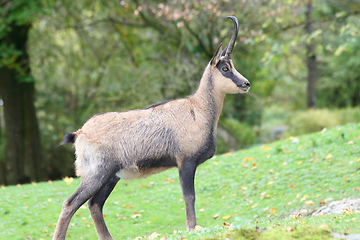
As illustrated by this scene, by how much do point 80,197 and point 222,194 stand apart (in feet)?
16.0

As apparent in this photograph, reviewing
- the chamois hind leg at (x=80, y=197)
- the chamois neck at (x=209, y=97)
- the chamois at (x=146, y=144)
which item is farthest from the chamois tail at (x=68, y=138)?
the chamois neck at (x=209, y=97)

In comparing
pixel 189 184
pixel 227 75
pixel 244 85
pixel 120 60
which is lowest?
pixel 189 184

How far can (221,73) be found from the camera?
6191 mm

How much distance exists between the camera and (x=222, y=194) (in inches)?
382

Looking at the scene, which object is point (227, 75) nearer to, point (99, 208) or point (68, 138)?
point (68, 138)

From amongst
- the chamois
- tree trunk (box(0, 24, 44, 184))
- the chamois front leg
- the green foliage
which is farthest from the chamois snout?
the green foliage

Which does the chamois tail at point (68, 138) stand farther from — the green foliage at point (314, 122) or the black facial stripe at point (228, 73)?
the green foliage at point (314, 122)

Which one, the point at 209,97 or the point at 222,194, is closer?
the point at 209,97

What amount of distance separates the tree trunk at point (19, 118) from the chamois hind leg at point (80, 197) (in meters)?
10.8

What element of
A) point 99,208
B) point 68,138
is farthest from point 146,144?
point 99,208

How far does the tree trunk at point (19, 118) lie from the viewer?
50.4ft

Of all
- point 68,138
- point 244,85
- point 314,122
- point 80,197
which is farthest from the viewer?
point 314,122

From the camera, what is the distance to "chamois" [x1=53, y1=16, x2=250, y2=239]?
571 centimetres

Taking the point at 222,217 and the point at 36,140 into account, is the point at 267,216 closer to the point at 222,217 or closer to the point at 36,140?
the point at 222,217
